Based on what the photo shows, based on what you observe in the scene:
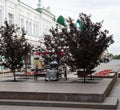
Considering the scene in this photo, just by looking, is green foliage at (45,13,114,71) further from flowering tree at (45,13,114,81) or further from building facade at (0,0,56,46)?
building facade at (0,0,56,46)

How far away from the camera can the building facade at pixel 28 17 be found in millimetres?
50597

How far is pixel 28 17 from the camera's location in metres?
60.7

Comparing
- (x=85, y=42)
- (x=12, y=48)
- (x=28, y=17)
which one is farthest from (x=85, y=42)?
(x=28, y=17)

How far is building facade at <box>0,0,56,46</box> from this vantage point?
50597 millimetres

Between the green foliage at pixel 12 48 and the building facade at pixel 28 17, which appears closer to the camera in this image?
the green foliage at pixel 12 48

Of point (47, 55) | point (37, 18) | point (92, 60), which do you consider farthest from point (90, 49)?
point (37, 18)

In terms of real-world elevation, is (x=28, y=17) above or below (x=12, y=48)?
above

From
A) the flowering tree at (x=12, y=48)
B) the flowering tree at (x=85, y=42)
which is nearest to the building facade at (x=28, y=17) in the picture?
the flowering tree at (x=12, y=48)

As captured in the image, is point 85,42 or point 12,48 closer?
point 85,42

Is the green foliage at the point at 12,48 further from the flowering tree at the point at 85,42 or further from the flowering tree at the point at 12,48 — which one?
the flowering tree at the point at 85,42

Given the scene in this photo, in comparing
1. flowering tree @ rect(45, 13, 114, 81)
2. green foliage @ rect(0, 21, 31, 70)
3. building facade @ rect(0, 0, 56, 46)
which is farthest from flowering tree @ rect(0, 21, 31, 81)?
building facade @ rect(0, 0, 56, 46)

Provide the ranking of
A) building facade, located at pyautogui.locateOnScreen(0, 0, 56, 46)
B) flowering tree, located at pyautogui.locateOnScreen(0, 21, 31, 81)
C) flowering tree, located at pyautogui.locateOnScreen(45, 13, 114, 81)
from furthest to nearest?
building facade, located at pyautogui.locateOnScreen(0, 0, 56, 46)
flowering tree, located at pyautogui.locateOnScreen(0, 21, 31, 81)
flowering tree, located at pyautogui.locateOnScreen(45, 13, 114, 81)

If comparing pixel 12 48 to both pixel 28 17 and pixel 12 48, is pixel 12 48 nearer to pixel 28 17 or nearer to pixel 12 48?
pixel 12 48

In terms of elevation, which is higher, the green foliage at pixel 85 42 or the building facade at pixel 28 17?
the building facade at pixel 28 17
